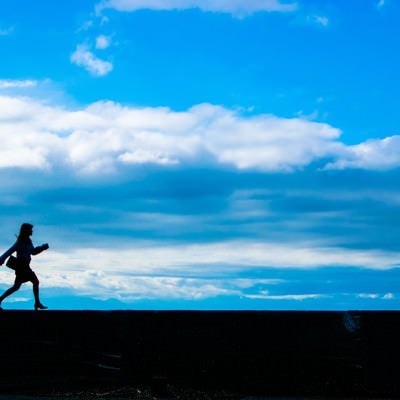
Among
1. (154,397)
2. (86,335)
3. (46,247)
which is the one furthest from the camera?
(46,247)

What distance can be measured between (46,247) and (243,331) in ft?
12.8

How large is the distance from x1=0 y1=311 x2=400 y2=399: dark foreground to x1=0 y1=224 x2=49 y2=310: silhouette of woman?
140 cm

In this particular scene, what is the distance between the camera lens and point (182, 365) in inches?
454

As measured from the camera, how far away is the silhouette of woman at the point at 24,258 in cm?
1344

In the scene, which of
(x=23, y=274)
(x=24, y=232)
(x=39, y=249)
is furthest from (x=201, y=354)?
(x=24, y=232)

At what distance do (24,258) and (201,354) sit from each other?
3.58m

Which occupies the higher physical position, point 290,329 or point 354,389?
point 290,329

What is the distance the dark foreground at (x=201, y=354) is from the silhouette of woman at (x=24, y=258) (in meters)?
1.40

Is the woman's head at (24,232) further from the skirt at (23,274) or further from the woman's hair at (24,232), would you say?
the skirt at (23,274)

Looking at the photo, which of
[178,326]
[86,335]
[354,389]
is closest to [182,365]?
[178,326]

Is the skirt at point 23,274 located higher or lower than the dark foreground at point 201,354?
higher

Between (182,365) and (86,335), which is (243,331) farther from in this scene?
(86,335)

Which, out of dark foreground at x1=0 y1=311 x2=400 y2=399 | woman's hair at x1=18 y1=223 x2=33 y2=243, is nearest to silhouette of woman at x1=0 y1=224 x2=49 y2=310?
woman's hair at x1=18 y1=223 x2=33 y2=243

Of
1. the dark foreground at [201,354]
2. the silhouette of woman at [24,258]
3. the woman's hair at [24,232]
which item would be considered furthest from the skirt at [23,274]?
the dark foreground at [201,354]
